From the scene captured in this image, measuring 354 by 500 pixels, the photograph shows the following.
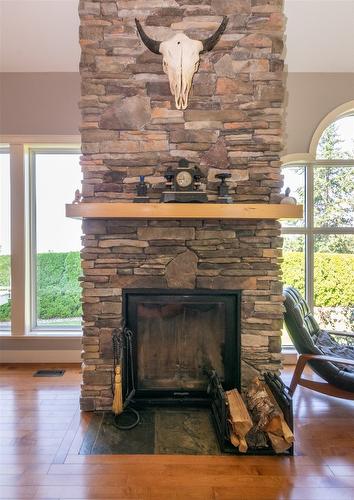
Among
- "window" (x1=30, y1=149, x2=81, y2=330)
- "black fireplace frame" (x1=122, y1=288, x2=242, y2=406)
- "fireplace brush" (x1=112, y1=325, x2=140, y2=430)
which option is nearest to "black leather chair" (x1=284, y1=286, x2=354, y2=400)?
"black fireplace frame" (x1=122, y1=288, x2=242, y2=406)

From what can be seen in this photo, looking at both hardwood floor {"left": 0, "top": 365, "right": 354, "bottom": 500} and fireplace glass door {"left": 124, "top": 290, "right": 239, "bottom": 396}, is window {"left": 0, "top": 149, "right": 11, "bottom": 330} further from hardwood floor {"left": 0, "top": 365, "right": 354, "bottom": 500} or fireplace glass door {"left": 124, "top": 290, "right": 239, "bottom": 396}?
fireplace glass door {"left": 124, "top": 290, "right": 239, "bottom": 396}

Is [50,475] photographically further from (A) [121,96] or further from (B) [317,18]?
(B) [317,18]

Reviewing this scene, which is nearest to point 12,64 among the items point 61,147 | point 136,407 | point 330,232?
point 61,147

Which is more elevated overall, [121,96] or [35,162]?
[121,96]

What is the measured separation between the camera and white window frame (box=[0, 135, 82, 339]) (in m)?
3.55

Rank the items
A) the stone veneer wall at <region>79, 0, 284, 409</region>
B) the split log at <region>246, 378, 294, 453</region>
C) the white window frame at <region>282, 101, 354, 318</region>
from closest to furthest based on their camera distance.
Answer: the split log at <region>246, 378, 294, 453</region>
the stone veneer wall at <region>79, 0, 284, 409</region>
the white window frame at <region>282, 101, 354, 318</region>

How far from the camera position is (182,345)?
2730mm

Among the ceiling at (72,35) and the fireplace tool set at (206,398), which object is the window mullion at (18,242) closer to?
the ceiling at (72,35)

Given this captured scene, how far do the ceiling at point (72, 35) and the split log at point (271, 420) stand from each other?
3.30 m

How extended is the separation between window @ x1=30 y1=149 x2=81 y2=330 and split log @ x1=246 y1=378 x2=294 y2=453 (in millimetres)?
2299

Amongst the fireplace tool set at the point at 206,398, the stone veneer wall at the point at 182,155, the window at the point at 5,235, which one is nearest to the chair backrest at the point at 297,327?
the stone veneer wall at the point at 182,155

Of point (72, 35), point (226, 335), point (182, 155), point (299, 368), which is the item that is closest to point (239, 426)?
point (226, 335)

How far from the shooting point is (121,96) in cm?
261

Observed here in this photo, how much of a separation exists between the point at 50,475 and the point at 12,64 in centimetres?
374
